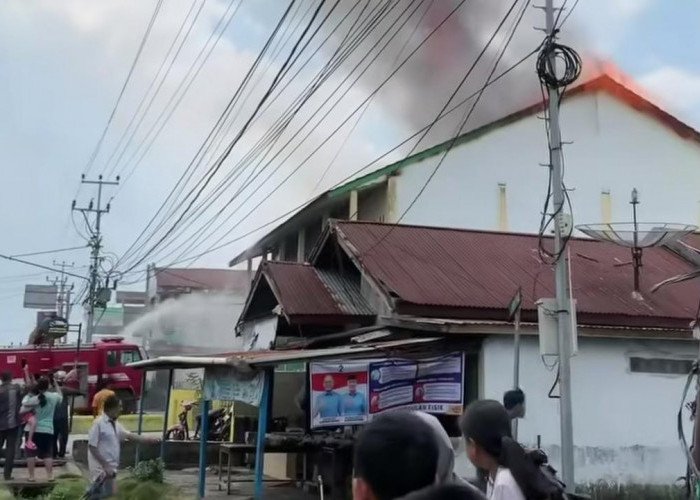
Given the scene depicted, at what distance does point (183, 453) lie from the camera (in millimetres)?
18734

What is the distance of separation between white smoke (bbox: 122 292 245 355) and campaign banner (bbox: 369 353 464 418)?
37.4 metres

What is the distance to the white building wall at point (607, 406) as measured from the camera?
40.8ft

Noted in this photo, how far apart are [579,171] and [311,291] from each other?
9582 mm

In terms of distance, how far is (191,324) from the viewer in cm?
5356

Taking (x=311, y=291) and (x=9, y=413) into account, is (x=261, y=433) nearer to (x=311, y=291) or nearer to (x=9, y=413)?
(x=311, y=291)

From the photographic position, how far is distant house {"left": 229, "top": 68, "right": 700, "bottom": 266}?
1986cm

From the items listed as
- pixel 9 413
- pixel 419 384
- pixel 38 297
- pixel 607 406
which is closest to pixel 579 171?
pixel 607 406

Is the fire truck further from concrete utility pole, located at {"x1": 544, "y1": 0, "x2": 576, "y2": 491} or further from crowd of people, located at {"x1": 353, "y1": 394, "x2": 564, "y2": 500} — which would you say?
crowd of people, located at {"x1": 353, "y1": 394, "x2": 564, "y2": 500}

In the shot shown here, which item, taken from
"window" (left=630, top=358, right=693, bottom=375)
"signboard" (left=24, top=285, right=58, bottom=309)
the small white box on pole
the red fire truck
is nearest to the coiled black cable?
the small white box on pole

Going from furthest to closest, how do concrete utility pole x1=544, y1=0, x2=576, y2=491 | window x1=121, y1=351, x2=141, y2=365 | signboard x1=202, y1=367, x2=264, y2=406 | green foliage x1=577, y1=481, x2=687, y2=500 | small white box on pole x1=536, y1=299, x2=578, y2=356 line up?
window x1=121, y1=351, x2=141, y2=365
green foliage x1=577, y1=481, x2=687, y2=500
signboard x1=202, y1=367, x2=264, y2=406
small white box on pole x1=536, y1=299, x2=578, y2=356
concrete utility pole x1=544, y1=0, x2=576, y2=491

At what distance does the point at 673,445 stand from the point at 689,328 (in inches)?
71.5

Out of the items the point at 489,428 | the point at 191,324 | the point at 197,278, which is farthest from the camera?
the point at 197,278

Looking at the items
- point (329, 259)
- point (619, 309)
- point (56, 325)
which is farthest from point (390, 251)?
point (56, 325)

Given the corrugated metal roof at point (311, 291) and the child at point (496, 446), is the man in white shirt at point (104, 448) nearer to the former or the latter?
the corrugated metal roof at point (311, 291)
